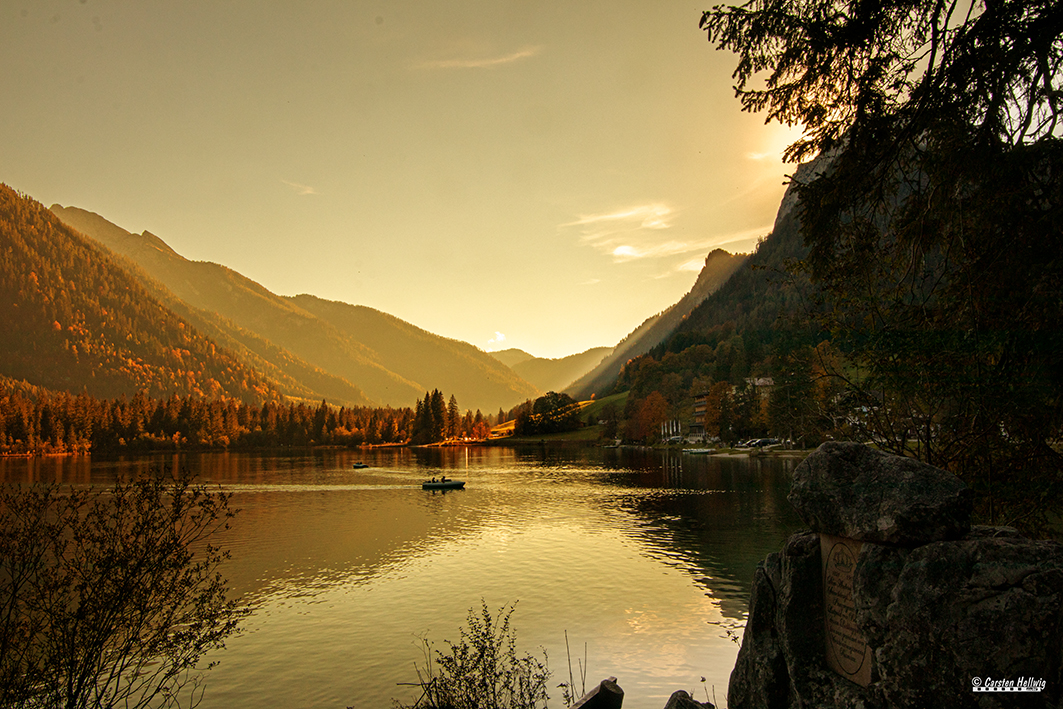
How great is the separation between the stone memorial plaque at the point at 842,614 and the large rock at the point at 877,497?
0.24 m

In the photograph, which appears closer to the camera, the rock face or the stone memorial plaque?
the rock face

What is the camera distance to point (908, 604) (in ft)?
22.4

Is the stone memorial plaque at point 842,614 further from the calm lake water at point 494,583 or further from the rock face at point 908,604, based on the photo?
the calm lake water at point 494,583

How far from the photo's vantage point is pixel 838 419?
15164mm

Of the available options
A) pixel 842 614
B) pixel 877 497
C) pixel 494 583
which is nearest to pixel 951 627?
pixel 877 497

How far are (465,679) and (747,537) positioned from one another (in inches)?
1317

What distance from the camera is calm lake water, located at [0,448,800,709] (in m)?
19.7

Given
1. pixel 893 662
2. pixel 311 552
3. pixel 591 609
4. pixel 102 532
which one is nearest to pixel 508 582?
pixel 591 609

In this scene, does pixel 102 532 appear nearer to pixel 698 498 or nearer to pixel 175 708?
pixel 175 708

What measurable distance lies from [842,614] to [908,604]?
1.50m

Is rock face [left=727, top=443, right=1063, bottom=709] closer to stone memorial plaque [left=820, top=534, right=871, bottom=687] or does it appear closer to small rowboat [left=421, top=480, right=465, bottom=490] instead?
stone memorial plaque [left=820, top=534, right=871, bottom=687]

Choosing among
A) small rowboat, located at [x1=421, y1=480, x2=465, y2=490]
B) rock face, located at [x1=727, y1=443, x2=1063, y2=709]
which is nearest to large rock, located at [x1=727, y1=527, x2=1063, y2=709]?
rock face, located at [x1=727, y1=443, x2=1063, y2=709]

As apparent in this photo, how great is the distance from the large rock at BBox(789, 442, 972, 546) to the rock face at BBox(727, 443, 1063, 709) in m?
0.02

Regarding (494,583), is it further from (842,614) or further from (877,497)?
(877,497)
